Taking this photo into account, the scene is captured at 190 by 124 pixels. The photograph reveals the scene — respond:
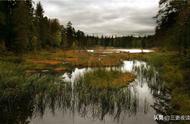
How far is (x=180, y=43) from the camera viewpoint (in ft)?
109

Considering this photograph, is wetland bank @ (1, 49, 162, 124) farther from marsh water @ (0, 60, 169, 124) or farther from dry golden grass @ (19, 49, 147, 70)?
dry golden grass @ (19, 49, 147, 70)

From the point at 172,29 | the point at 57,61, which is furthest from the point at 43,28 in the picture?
the point at 172,29

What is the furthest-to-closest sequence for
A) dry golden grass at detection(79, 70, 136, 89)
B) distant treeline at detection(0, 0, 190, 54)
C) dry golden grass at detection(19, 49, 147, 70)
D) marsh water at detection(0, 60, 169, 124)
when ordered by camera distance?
dry golden grass at detection(19, 49, 147, 70), distant treeline at detection(0, 0, 190, 54), dry golden grass at detection(79, 70, 136, 89), marsh water at detection(0, 60, 169, 124)

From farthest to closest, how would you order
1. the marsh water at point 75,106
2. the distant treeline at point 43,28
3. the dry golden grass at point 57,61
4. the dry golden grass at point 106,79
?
the dry golden grass at point 57,61 → the distant treeline at point 43,28 → the dry golden grass at point 106,79 → the marsh water at point 75,106

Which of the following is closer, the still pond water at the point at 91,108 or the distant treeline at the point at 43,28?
the still pond water at the point at 91,108

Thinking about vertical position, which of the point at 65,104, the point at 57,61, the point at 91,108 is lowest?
the point at 57,61

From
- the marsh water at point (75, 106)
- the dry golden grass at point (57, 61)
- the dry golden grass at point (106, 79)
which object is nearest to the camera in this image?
the marsh water at point (75, 106)

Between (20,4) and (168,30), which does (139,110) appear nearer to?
(168,30)

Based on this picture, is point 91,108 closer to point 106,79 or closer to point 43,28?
point 106,79

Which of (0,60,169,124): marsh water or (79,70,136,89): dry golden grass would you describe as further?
(79,70,136,89): dry golden grass

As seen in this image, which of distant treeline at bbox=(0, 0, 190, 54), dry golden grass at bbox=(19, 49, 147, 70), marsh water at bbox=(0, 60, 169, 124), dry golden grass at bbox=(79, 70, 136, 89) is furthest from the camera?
dry golden grass at bbox=(19, 49, 147, 70)

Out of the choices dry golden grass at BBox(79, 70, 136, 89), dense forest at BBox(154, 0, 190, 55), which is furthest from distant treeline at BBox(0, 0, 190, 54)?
dry golden grass at BBox(79, 70, 136, 89)

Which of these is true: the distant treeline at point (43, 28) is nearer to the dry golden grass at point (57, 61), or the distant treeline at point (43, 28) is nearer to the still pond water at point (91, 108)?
the dry golden grass at point (57, 61)

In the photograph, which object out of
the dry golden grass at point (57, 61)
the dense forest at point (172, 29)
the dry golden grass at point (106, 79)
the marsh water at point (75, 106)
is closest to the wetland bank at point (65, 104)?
the marsh water at point (75, 106)
